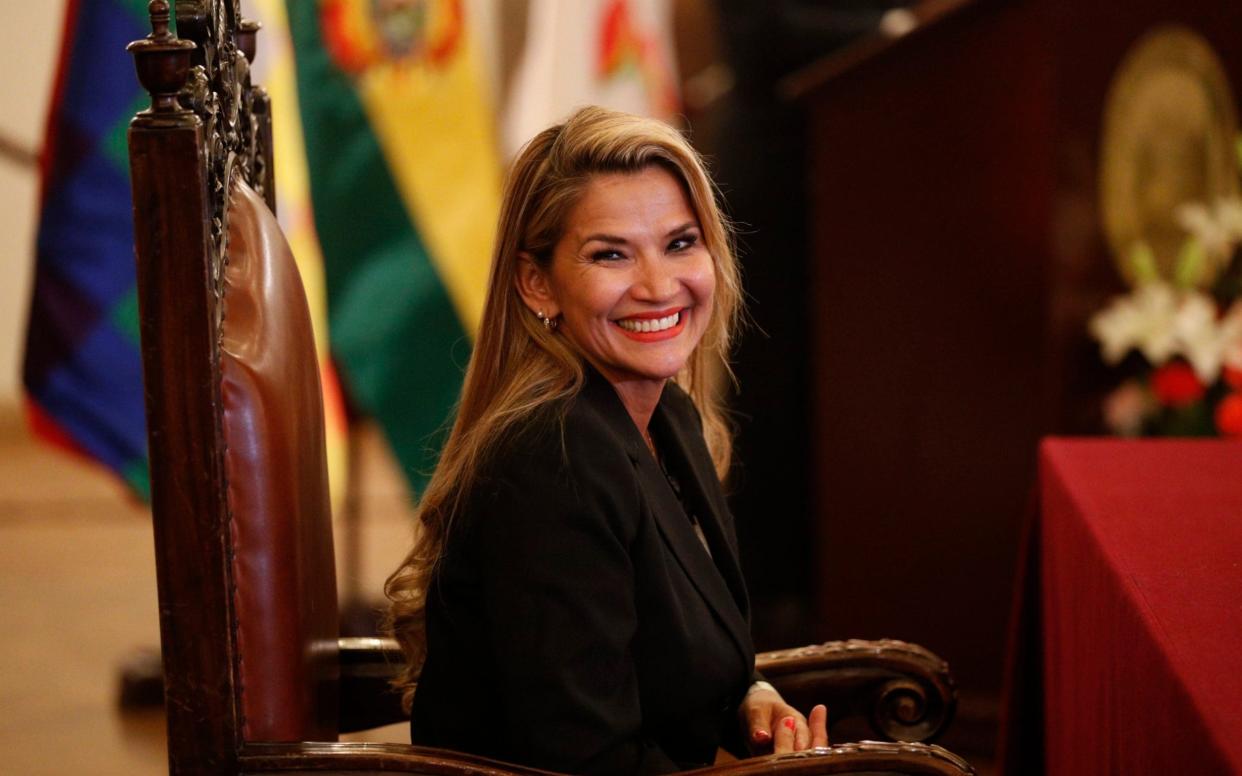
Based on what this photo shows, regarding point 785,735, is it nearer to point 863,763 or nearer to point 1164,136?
point 863,763

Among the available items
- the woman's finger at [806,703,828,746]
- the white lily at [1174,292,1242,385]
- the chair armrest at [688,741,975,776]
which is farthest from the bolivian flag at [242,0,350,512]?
the chair armrest at [688,741,975,776]

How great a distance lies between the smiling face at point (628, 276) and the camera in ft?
4.17

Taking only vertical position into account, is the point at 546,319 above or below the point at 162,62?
below

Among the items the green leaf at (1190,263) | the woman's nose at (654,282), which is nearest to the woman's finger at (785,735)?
the woman's nose at (654,282)

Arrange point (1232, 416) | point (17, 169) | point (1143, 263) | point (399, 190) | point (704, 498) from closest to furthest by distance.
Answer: point (704, 498)
point (1232, 416)
point (1143, 263)
point (399, 190)
point (17, 169)

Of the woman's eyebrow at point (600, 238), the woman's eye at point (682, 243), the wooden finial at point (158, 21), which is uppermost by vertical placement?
the wooden finial at point (158, 21)

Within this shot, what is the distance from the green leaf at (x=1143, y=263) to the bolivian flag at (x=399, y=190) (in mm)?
1234

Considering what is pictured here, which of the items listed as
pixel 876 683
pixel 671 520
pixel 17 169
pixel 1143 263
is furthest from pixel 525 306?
pixel 17 169

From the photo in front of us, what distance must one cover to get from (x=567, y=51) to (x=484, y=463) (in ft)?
7.36

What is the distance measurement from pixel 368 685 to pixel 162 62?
677 mm

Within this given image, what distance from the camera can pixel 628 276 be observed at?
4.18 ft

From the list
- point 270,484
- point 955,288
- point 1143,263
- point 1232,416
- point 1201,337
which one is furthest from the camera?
point 955,288

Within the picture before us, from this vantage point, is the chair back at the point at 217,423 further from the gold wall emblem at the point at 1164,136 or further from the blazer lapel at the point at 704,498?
the gold wall emblem at the point at 1164,136

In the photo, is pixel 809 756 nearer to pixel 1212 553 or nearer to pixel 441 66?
pixel 1212 553
